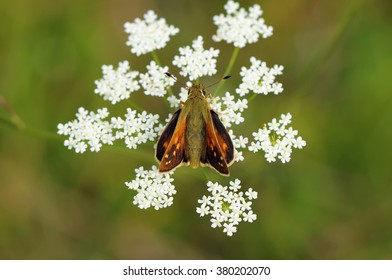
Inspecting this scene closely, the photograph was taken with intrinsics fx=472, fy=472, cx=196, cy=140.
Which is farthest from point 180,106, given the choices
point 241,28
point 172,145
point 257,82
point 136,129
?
point 241,28

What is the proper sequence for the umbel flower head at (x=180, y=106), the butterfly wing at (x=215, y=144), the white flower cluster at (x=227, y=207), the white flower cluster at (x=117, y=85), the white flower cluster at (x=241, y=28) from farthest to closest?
the white flower cluster at (x=241, y=28) < the white flower cluster at (x=117, y=85) < the umbel flower head at (x=180, y=106) < the white flower cluster at (x=227, y=207) < the butterfly wing at (x=215, y=144)

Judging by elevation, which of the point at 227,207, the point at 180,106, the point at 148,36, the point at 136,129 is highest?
the point at 148,36

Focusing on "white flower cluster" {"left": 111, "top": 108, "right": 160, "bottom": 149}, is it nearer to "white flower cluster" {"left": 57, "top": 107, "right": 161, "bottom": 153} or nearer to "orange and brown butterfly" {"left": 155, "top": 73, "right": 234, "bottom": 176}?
"white flower cluster" {"left": 57, "top": 107, "right": 161, "bottom": 153}

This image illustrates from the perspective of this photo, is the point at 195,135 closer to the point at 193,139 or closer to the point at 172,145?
the point at 193,139

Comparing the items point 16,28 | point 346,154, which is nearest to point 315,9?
point 346,154

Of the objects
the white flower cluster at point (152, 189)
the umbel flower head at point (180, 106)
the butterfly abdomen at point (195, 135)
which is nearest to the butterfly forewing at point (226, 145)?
the butterfly abdomen at point (195, 135)

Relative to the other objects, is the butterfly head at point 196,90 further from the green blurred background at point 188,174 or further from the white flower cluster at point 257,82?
the green blurred background at point 188,174

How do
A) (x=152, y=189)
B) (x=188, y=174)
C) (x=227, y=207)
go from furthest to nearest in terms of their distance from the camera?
(x=188, y=174) < (x=152, y=189) < (x=227, y=207)
